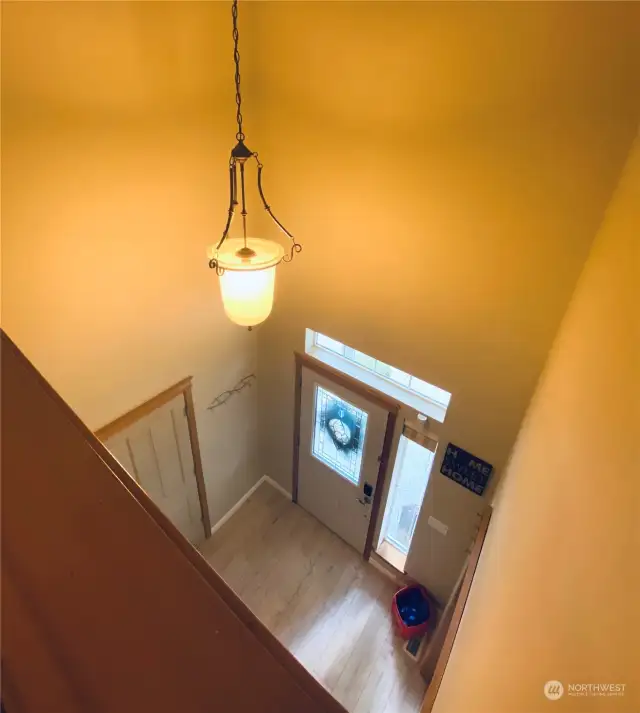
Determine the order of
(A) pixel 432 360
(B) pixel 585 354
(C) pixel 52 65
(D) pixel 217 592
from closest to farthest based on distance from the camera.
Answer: (D) pixel 217 592
(B) pixel 585 354
(C) pixel 52 65
(A) pixel 432 360

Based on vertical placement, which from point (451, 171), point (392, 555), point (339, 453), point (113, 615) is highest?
point (451, 171)

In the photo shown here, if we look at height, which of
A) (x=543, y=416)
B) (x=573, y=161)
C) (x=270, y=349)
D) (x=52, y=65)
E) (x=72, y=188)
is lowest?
(x=270, y=349)

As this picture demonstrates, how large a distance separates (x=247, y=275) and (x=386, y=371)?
1.50 metres

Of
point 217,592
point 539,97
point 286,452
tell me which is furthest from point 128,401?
point 539,97

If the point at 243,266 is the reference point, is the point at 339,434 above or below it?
below

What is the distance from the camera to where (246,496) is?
14.3 feet

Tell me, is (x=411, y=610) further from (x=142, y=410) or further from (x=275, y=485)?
(x=142, y=410)

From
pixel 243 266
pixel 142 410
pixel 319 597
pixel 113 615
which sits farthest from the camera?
pixel 319 597

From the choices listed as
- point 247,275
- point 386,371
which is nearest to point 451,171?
point 247,275

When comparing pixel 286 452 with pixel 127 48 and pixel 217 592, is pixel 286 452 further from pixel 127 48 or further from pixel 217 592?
pixel 217 592

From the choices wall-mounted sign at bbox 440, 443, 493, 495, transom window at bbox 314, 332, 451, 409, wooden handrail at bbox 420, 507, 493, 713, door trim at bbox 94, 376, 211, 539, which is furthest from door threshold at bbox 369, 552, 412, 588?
transom window at bbox 314, 332, 451, 409

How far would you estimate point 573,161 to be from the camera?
5.87ft

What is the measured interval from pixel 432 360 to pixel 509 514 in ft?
3.39

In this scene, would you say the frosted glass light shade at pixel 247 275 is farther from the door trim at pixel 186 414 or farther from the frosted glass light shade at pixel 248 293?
the door trim at pixel 186 414
